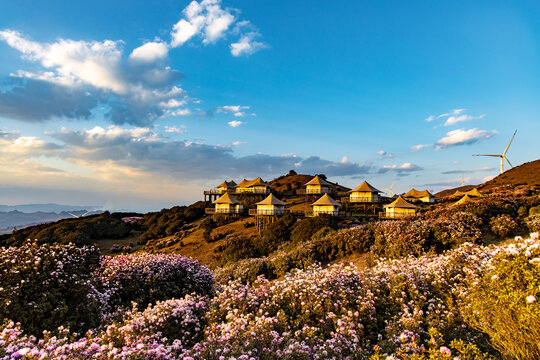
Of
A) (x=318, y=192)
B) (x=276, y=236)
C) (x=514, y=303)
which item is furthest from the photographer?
(x=318, y=192)

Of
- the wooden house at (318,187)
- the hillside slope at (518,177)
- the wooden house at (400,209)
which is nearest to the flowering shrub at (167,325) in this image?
the wooden house at (400,209)

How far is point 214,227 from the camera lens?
49062 millimetres

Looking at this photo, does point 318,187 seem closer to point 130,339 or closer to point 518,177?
point 518,177

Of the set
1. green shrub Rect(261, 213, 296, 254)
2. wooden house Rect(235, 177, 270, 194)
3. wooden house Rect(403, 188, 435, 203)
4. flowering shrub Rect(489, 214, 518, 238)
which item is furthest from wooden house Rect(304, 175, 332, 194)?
flowering shrub Rect(489, 214, 518, 238)

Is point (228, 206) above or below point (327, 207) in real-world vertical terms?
above

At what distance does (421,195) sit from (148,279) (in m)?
69.6

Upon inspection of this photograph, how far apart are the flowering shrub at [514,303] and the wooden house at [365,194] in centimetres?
5244

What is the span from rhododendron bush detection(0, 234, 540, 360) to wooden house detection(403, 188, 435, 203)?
63.7 meters

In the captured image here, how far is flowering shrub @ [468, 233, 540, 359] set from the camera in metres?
4.81

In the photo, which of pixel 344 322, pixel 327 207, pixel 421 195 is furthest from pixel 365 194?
pixel 344 322

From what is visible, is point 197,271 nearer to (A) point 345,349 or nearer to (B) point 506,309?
(A) point 345,349

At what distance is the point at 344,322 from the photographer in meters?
6.32

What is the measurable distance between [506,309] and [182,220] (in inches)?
2144

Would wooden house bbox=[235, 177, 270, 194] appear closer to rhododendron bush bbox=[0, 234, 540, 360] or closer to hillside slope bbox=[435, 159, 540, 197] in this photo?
hillside slope bbox=[435, 159, 540, 197]
